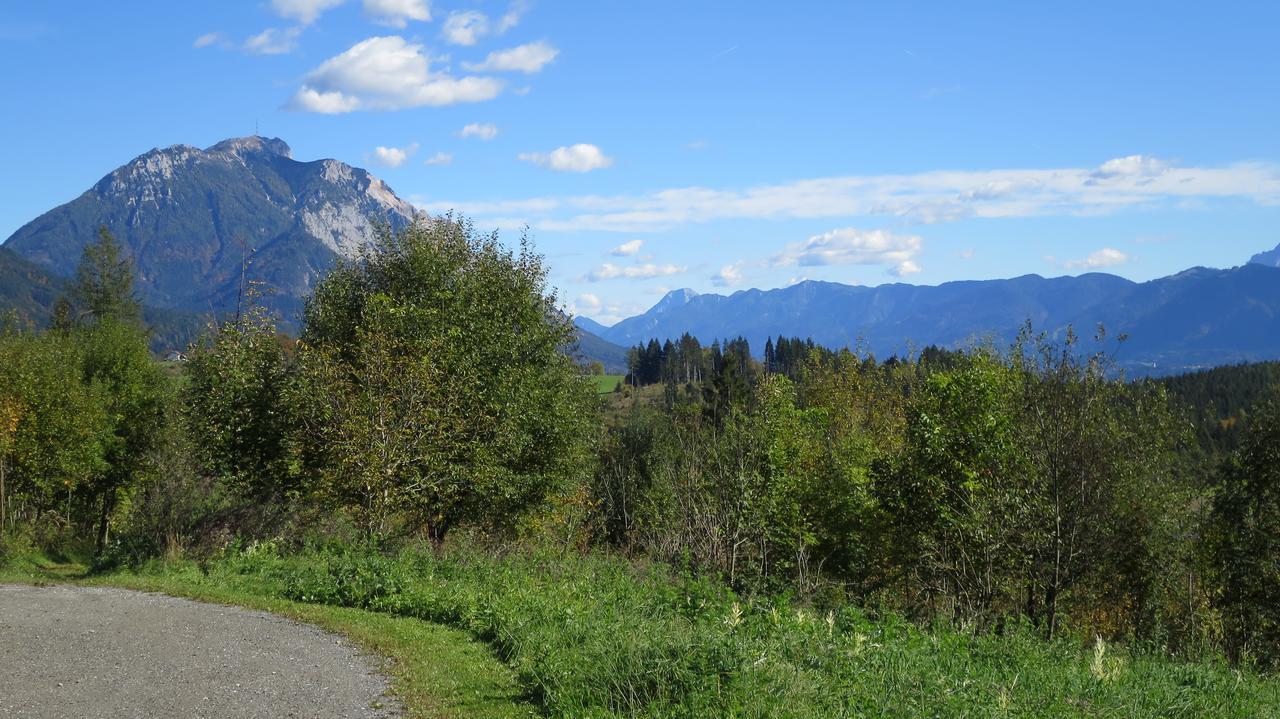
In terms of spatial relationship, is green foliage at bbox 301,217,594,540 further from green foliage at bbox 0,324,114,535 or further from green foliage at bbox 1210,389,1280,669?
green foliage at bbox 1210,389,1280,669

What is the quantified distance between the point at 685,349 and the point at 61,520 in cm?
15378

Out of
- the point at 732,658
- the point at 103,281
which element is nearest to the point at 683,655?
the point at 732,658

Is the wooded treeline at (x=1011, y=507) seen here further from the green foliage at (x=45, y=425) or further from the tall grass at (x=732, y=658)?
the green foliage at (x=45, y=425)

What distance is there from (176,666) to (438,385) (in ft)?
45.3

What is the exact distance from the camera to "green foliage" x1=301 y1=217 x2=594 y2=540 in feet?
71.8

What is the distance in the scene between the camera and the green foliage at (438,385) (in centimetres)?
2189

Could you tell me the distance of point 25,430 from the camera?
34531 millimetres

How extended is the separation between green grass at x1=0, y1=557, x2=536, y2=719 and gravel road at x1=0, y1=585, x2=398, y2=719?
0.31 metres

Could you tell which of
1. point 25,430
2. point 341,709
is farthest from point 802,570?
point 25,430

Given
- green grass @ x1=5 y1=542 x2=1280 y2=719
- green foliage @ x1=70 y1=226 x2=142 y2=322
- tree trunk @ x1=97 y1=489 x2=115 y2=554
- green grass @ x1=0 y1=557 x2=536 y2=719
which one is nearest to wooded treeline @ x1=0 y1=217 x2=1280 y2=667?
green grass @ x1=0 y1=557 x2=536 y2=719

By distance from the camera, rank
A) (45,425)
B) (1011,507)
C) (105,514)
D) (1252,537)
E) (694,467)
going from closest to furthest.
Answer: (1011,507), (1252,537), (694,467), (45,425), (105,514)

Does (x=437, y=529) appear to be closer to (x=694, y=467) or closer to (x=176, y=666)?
(x=694, y=467)

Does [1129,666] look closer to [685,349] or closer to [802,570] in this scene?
[802,570]

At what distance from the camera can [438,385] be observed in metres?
23.9
